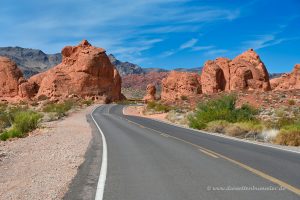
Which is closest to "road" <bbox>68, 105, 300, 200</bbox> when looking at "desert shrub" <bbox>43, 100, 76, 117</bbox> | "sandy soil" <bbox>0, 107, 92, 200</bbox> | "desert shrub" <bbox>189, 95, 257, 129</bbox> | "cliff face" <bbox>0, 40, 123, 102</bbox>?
"sandy soil" <bbox>0, 107, 92, 200</bbox>

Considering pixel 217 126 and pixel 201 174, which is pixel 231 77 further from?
pixel 201 174

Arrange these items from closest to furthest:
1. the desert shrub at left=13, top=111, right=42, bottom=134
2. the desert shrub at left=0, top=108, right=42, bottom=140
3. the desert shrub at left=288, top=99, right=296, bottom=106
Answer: the desert shrub at left=0, top=108, right=42, bottom=140 < the desert shrub at left=13, top=111, right=42, bottom=134 < the desert shrub at left=288, top=99, right=296, bottom=106

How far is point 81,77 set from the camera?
297 feet

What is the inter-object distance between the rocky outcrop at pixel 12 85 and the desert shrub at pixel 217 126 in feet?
227

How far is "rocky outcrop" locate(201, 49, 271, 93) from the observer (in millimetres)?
66875

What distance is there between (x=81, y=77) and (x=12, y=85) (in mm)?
14879

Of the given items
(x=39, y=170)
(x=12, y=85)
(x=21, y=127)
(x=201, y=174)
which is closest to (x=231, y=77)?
(x=21, y=127)

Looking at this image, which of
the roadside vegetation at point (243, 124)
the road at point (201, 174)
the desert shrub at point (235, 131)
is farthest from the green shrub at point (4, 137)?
the desert shrub at point (235, 131)

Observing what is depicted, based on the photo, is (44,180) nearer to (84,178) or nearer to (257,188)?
(84,178)

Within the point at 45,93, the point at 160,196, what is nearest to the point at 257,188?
the point at 160,196

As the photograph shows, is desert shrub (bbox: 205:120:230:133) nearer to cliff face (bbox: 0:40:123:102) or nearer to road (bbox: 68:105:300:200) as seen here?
road (bbox: 68:105:300:200)

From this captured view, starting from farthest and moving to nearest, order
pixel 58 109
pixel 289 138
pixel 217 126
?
pixel 58 109
pixel 217 126
pixel 289 138

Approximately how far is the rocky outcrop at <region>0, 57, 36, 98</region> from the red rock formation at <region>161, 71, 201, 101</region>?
33178 mm

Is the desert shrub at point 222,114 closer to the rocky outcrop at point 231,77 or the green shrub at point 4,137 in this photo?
the green shrub at point 4,137
